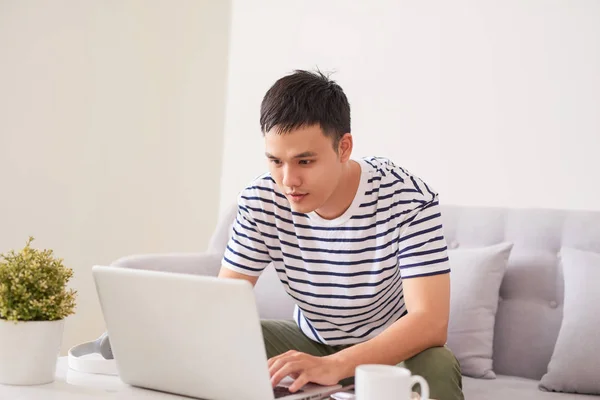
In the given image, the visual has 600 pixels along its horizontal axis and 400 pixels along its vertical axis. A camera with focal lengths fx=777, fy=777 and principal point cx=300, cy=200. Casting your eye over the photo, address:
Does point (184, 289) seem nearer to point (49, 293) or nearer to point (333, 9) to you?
point (49, 293)

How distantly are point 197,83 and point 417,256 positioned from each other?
2.06 m

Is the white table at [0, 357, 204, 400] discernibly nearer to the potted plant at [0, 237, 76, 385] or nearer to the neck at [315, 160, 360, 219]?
the potted plant at [0, 237, 76, 385]

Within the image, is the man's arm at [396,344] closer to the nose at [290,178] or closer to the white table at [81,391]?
the white table at [81,391]

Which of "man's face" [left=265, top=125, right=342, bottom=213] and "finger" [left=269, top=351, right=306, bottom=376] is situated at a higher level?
"man's face" [left=265, top=125, right=342, bottom=213]

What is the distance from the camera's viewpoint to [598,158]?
95.9 inches

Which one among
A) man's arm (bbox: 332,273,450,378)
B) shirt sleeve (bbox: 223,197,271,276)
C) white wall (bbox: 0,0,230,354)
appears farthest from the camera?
white wall (bbox: 0,0,230,354)

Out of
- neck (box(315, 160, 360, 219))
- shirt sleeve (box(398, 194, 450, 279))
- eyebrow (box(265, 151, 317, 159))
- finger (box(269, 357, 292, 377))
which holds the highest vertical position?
eyebrow (box(265, 151, 317, 159))

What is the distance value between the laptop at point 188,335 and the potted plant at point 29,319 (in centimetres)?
10

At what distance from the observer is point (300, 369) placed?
1257mm

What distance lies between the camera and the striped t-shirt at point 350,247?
171 cm

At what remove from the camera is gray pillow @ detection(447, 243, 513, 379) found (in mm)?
2064

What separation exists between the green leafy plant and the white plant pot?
0.02 m

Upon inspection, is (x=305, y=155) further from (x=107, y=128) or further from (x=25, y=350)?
(x=107, y=128)

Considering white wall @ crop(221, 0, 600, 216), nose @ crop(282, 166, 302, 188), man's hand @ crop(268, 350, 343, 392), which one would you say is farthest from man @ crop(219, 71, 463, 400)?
white wall @ crop(221, 0, 600, 216)
